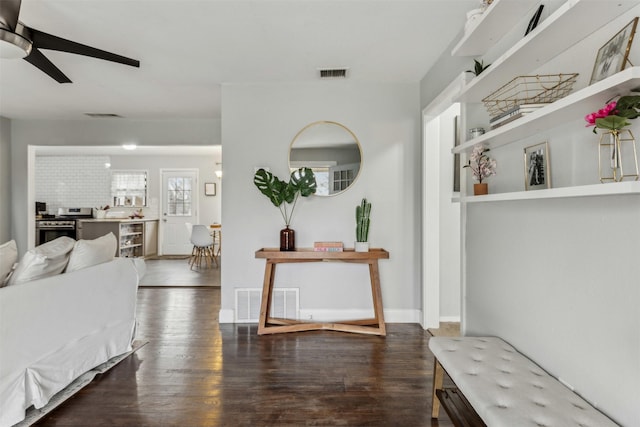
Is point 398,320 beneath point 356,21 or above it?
beneath

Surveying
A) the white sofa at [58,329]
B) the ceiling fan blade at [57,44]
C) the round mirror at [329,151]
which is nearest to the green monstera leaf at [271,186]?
the round mirror at [329,151]

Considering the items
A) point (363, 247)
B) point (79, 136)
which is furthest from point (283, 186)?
point (79, 136)

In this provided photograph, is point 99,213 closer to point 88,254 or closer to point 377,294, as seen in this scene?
point 88,254

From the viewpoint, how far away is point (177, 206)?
8805mm

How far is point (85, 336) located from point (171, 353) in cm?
67

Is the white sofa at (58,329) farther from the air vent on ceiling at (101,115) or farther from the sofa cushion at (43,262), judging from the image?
the air vent on ceiling at (101,115)

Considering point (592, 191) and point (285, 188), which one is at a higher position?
point (285, 188)

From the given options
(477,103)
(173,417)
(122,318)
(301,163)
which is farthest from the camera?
(301,163)

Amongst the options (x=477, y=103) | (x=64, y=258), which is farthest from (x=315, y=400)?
(x=477, y=103)

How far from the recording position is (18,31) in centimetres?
197

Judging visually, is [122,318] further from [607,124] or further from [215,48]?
[607,124]

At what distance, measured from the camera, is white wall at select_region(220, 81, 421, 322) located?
11.5 feet

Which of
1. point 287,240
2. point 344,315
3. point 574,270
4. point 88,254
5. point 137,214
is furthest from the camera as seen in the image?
point 137,214

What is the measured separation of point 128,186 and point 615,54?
9.69m
